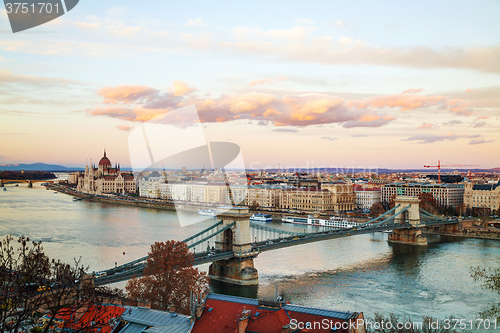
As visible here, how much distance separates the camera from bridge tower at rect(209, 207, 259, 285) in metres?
11.4

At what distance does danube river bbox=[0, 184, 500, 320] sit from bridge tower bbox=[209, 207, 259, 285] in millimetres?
473

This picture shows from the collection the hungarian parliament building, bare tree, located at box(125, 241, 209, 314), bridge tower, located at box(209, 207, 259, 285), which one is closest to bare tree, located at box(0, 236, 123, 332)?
bare tree, located at box(125, 241, 209, 314)

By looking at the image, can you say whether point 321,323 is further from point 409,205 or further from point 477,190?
point 477,190

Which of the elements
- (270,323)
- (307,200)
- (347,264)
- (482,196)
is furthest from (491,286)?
(482,196)

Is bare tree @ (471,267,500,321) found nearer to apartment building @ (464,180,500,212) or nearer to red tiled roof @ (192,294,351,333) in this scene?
red tiled roof @ (192,294,351,333)

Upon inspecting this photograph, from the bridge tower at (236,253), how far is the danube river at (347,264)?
1.55 ft

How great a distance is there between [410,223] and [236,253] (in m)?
11.5

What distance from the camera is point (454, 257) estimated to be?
15844 mm

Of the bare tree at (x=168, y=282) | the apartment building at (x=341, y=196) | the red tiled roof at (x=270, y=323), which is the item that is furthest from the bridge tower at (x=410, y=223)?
the red tiled roof at (x=270, y=323)

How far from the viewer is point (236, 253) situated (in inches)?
463

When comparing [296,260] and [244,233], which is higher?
[244,233]

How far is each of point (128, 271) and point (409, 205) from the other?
52.6 feet

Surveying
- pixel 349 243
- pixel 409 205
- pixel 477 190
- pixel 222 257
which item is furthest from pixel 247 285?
pixel 477 190

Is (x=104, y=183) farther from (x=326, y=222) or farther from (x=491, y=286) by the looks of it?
(x=491, y=286)
